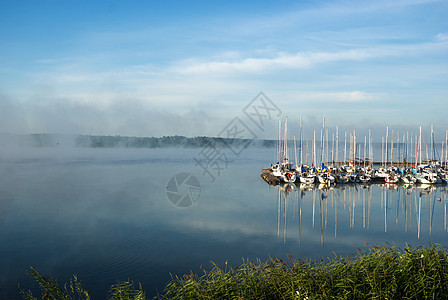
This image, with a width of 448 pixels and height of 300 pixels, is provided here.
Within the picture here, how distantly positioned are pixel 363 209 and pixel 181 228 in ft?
49.2

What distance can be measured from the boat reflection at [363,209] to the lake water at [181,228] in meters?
0.08

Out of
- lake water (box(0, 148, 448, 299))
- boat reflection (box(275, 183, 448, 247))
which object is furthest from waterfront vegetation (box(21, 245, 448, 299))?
boat reflection (box(275, 183, 448, 247))

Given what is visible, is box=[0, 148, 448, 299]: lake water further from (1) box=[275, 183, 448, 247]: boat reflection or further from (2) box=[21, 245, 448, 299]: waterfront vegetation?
(2) box=[21, 245, 448, 299]: waterfront vegetation

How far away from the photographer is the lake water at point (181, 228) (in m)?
14.9

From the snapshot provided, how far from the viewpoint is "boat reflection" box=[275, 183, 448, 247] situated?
70.1ft

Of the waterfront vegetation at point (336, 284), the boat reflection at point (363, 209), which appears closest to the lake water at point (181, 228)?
the boat reflection at point (363, 209)

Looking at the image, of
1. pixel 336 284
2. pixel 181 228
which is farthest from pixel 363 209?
pixel 336 284

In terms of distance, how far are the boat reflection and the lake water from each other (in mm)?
78

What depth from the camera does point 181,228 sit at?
2145 cm

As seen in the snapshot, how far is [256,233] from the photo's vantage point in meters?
20.2

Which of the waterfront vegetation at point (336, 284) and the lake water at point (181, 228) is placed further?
the lake water at point (181, 228)

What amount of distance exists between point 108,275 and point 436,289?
36.7 ft

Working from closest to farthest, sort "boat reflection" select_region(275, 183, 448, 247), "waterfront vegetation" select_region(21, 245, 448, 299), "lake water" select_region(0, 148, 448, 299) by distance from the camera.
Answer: "waterfront vegetation" select_region(21, 245, 448, 299)
"lake water" select_region(0, 148, 448, 299)
"boat reflection" select_region(275, 183, 448, 247)

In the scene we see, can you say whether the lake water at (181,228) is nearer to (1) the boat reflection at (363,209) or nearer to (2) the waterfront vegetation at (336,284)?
(1) the boat reflection at (363,209)
